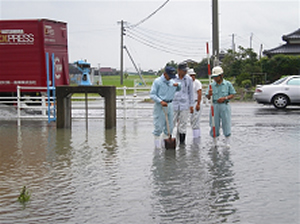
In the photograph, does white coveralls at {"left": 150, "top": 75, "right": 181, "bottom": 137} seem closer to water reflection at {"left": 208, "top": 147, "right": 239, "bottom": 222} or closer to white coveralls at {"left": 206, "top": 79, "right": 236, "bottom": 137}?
white coveralls at {"left": 206, "top": 79, "right": 236, "bottom": 137}

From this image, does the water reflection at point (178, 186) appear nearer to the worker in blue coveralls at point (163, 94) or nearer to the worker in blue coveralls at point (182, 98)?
the worker in blue coveralls at point (163, 94)

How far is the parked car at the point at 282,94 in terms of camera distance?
2142 cm

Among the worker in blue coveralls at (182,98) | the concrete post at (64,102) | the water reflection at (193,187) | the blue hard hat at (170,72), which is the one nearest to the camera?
the water reflection at (193,187)

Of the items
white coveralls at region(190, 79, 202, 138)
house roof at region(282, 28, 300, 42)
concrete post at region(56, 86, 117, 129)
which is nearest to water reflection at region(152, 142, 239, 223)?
white coveralls at region(190, 79, 202, 138)

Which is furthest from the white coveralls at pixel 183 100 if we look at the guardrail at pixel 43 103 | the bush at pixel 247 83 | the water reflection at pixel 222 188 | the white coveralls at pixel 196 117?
the bush at pixel 247 83

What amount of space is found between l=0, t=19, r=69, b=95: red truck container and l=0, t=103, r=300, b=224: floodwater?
641 centimetres

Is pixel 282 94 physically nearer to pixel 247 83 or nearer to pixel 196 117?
pixel 196 117

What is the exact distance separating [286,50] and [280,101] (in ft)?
83.4

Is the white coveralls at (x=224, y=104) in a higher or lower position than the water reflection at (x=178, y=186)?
higher

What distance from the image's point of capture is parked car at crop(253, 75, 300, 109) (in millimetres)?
21422

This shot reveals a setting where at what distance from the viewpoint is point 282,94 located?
2166cm

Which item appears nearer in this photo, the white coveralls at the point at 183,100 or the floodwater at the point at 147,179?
the floodwater at the point at 147,179

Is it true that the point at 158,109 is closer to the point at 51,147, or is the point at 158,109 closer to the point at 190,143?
the point at 190,143

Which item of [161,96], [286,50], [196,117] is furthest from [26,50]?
[286,50]
